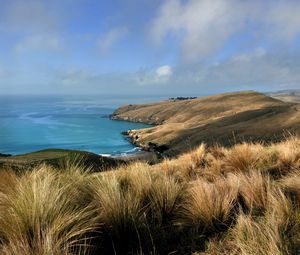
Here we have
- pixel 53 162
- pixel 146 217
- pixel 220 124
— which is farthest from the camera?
pixel 220 124

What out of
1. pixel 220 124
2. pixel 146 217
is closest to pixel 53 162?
pixel 146 217

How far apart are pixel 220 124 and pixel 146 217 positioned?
77.4m

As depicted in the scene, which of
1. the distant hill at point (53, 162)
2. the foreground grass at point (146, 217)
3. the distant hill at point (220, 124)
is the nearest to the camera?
the foreground grass at point (146, 217)

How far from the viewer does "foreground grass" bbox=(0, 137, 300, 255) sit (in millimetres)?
3547

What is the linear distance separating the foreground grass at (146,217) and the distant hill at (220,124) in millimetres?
24061

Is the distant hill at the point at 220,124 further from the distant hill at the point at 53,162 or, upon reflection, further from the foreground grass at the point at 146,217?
the foreground grass at the point at 146,217

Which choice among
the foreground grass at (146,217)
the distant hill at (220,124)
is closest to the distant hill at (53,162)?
the foreground grass at (146,217)

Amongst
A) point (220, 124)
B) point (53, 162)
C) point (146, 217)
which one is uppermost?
point (146, 217)

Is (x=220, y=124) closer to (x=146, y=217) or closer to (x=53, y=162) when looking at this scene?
(x=53, y=162)

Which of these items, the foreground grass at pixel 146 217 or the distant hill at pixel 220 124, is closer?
the foreground grass at pixel 146 217

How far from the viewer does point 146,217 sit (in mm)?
4961

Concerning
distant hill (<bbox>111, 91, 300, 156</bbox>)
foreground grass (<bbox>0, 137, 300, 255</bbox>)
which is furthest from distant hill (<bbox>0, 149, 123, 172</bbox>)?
distant hill (<bbox>111, 91, 300, 156</bbox>)

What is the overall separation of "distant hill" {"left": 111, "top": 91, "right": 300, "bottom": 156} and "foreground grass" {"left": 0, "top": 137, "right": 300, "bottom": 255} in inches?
947

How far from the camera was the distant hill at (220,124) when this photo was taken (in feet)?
211
